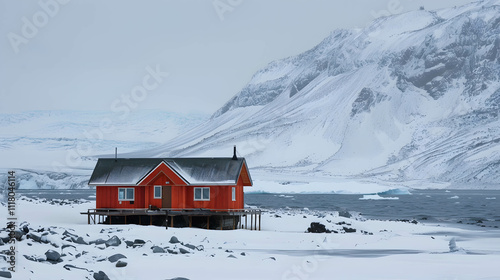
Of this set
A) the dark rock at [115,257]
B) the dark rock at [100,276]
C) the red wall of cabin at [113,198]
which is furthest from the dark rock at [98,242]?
the red wall of cabin at [113,198]

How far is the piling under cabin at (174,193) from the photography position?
5150 centimetres

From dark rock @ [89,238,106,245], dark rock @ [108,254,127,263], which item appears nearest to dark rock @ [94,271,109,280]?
dark rock @ [108,254,127,263]

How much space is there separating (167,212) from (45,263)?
2471cm

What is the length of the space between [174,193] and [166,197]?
61 cm

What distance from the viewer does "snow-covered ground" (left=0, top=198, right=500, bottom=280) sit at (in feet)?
86.0

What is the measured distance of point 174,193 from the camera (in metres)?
51.9

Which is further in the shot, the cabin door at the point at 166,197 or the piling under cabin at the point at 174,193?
the cabin door at the point at 166,197

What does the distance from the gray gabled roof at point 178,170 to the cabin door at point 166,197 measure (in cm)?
137

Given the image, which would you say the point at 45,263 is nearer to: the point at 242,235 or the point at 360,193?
the point at 242,235

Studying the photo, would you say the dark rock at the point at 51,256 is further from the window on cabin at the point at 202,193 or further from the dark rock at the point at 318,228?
the dark rock at the point at 318,228

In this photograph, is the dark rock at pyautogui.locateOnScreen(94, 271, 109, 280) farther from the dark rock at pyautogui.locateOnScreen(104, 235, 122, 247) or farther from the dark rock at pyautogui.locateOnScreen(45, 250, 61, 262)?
the dark rock at pyautogui.locateOnScreen(104, 235, 122, 247)

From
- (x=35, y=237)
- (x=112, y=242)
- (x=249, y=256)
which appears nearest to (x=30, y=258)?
(x=35, y=237)

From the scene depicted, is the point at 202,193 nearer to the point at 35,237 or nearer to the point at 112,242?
the point at 112,242

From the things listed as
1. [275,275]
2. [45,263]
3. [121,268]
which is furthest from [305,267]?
[45,263]
